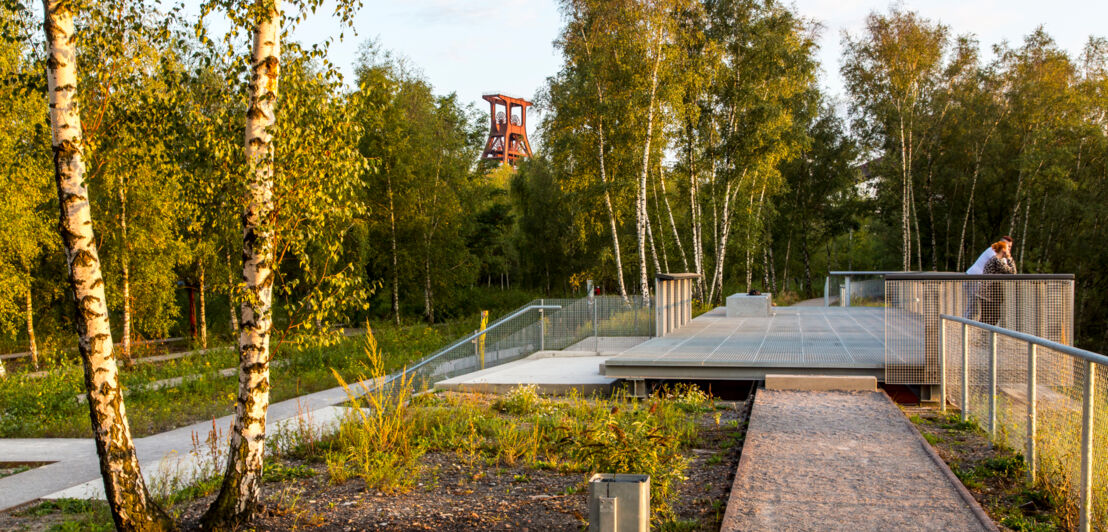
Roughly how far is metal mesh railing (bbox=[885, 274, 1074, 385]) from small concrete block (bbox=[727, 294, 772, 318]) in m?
9.89

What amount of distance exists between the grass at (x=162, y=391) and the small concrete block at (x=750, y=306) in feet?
27.0

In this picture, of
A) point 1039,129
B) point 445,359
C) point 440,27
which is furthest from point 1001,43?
point 445,359

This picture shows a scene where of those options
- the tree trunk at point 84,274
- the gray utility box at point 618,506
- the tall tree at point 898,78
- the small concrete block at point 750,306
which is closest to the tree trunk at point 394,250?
the small concrete block at point 750,306

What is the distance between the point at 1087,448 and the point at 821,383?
460 cm

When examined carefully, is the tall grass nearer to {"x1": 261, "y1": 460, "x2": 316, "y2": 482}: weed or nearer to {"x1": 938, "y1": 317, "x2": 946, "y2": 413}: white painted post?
{"x1": 261, "y1": 460, "x2": 316, "y2": 482}: weed

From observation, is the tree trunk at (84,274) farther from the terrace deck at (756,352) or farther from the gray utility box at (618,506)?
the terrace deck at (756,352)

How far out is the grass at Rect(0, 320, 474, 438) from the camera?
10008mm

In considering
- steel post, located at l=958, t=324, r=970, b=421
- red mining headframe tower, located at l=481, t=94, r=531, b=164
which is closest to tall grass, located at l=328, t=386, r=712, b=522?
steel post, located at l=958, t=324, r=970, b=421

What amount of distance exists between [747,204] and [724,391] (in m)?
20.9

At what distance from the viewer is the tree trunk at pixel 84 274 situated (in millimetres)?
4137

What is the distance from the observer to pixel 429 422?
7457mm

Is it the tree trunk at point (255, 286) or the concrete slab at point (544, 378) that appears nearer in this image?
the tree trunk at point (255, 286)

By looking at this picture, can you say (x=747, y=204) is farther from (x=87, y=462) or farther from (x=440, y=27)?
(x=87, y=462)

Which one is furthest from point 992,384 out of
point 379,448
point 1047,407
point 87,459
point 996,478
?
point 87,459
